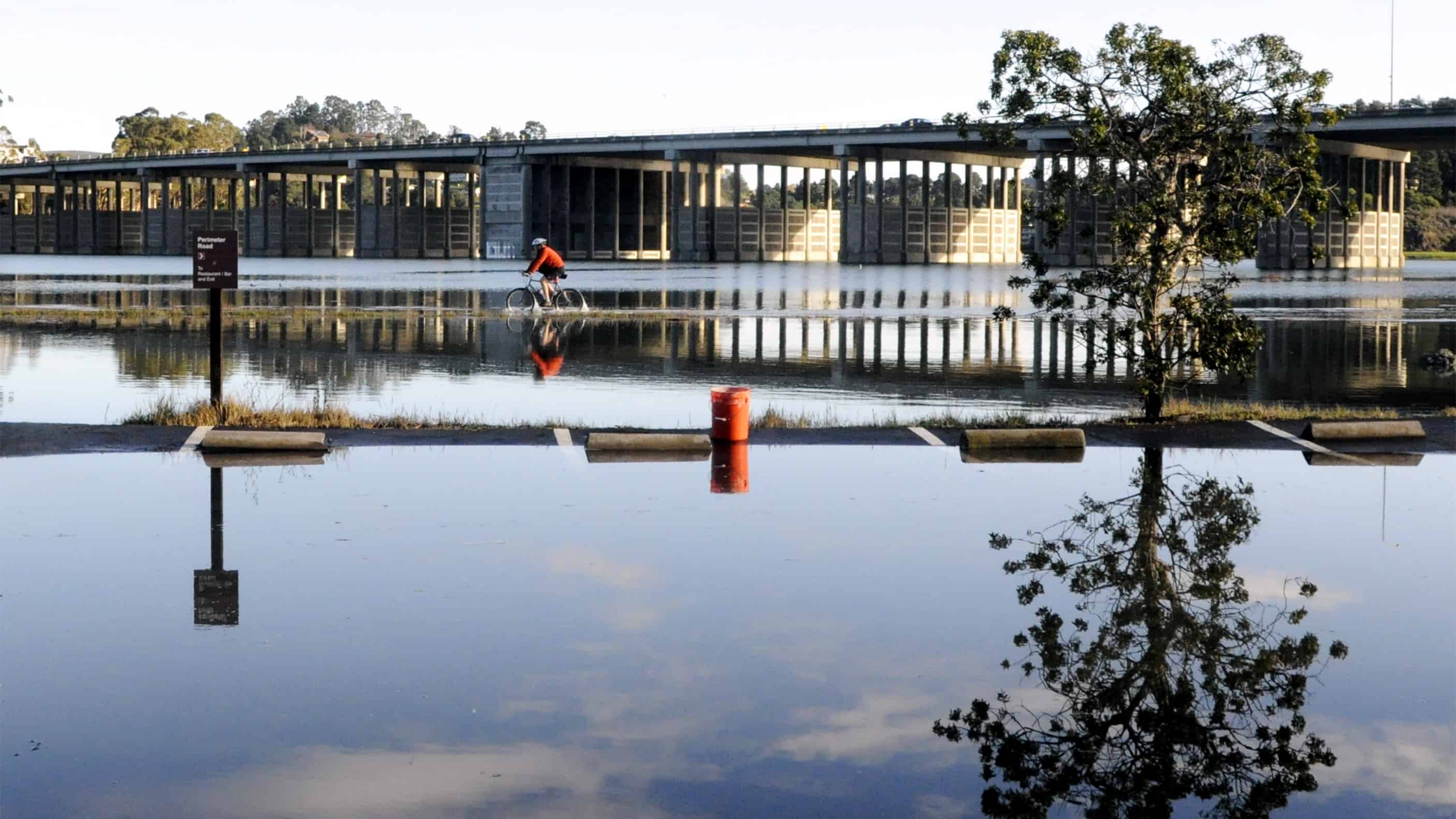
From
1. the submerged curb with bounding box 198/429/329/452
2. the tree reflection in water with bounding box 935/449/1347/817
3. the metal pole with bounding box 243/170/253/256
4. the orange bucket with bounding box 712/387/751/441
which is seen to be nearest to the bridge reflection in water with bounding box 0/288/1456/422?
the orange bucket with bounding box 712/387/751/441

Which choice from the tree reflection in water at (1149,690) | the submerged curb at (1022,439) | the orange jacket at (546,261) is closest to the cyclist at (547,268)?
the orange jacket at (546,261)

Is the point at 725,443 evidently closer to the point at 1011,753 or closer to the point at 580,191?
the point at 1011,753

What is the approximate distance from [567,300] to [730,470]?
30.1 meters

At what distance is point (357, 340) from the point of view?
32.4 metres

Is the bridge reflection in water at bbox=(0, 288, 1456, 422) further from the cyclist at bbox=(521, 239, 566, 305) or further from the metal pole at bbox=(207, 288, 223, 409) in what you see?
the metal pole at bbox=(207, 288, 223, 409)

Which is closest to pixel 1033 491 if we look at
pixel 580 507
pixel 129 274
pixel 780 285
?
pixel 580 507

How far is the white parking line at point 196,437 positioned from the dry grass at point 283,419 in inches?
12.8

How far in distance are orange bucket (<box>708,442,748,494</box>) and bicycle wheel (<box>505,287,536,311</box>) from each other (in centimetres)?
2585

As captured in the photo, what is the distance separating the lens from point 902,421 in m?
18.6

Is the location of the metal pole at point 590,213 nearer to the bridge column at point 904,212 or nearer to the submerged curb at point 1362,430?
the bridge column at point 904,212

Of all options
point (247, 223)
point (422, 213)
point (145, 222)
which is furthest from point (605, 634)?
point (145, 222)

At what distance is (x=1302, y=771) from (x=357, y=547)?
19.4 ft

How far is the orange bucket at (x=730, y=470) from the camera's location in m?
13.3

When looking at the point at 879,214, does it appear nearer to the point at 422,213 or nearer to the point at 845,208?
the point at 845,208
